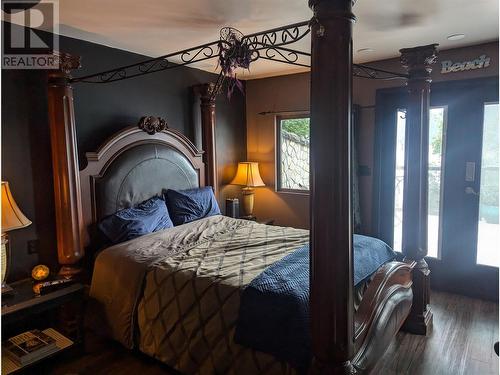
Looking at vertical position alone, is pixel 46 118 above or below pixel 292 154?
above

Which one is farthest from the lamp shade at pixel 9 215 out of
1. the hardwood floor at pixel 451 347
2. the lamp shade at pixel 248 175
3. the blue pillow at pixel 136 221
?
the lamp shade at pixel 248 175

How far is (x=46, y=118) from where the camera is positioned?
277 centimetres

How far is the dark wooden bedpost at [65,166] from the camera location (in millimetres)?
2650

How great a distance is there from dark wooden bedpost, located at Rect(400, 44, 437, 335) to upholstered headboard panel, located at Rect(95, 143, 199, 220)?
2.24 metres

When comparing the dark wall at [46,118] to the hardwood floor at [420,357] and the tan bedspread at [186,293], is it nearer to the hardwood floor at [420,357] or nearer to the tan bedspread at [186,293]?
the tan bedspread at [186,293]

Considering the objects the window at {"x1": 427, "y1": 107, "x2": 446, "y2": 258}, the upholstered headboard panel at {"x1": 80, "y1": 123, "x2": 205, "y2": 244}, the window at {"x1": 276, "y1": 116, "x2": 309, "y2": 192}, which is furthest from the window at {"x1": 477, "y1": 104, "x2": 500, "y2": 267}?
the upholstered headboard panel at {"x1": 80, "y1": 123, "x2": 205, "y2": 244}

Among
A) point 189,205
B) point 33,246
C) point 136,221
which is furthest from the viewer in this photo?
point 189,205

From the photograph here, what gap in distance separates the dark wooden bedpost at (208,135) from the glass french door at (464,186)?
2.02 metres

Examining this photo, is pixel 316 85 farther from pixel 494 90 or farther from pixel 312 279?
pixel 494 90

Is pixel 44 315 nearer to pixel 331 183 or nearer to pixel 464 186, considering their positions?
pixel 331 183

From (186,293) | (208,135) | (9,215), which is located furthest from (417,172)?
(9,215)

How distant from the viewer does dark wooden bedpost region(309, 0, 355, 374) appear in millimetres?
1275

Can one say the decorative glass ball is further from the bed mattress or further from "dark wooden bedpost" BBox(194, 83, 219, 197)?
"dark wooden bedpost" BBox(194, 83, 219, 197)

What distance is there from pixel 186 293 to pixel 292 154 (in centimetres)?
296
